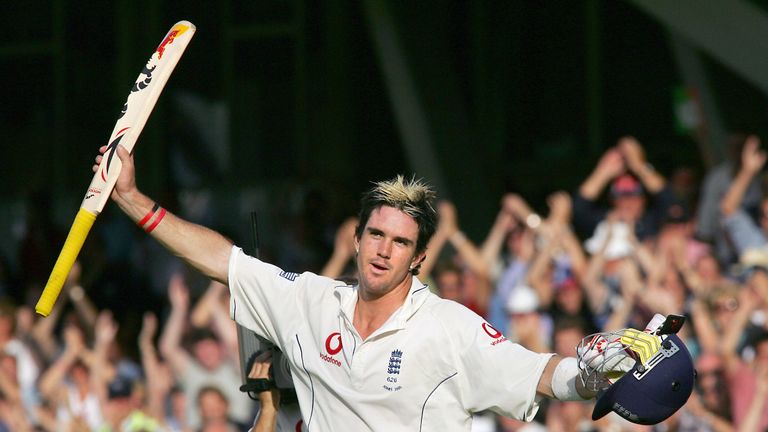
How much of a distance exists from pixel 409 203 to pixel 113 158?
1163 millimetres

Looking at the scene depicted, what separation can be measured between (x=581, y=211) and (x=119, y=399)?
3697 mm

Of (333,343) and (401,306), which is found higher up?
(401,306)

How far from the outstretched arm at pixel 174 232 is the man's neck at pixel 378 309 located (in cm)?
61

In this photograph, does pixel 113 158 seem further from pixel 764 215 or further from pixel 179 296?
pixel 179 296

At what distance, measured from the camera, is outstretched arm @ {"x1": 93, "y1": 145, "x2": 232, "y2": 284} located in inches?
215

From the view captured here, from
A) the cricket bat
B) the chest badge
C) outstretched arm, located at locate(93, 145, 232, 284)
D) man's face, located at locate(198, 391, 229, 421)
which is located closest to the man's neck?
the chest badge

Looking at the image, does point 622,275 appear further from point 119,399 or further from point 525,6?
point 525,6

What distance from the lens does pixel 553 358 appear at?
16.5ft

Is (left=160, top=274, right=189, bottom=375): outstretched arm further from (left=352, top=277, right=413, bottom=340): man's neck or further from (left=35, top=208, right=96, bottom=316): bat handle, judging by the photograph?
(left=352, top=277, right=413, bottom=340): man's neck

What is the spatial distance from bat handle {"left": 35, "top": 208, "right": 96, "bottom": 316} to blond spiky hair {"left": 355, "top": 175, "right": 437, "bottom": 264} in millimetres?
1077

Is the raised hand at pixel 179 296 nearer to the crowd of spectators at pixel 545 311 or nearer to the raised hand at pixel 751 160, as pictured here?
the crowd of spectators at pixel 545 311

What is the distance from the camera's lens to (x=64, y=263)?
5496 millimetres

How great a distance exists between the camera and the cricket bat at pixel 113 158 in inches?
216

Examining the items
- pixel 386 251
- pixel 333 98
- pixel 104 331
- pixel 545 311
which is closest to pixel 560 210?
pixel 545 311
